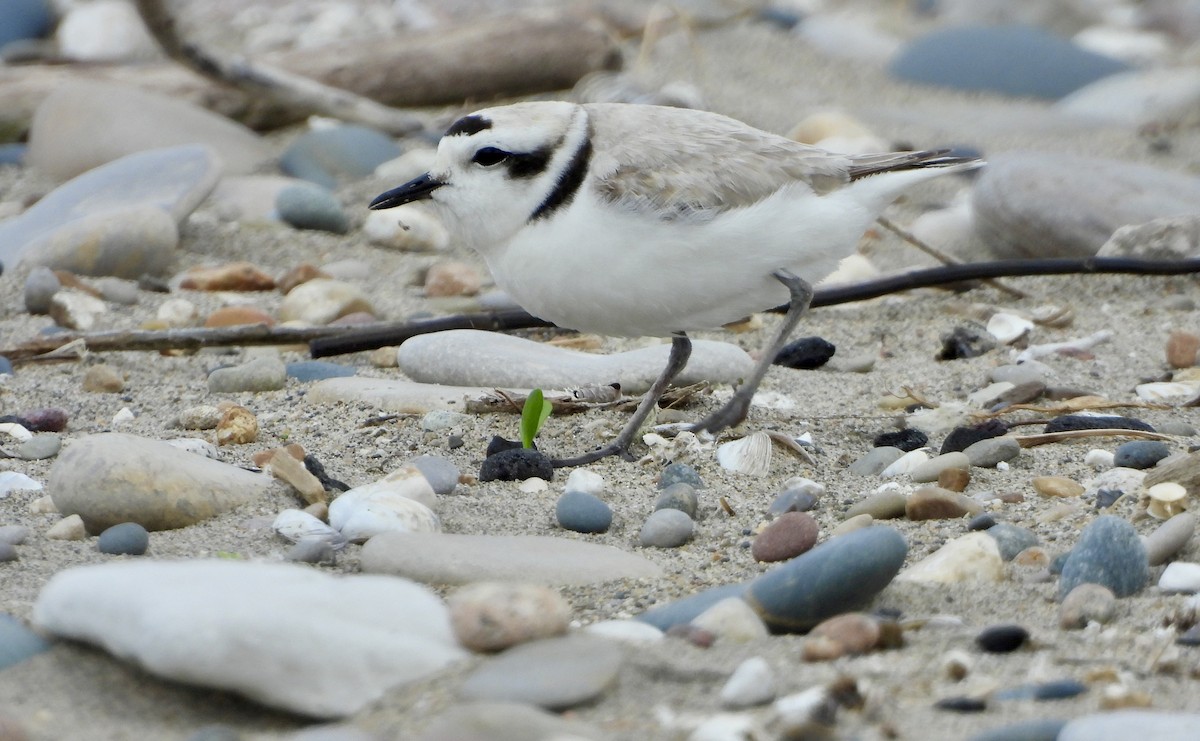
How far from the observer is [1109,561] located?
2.48m

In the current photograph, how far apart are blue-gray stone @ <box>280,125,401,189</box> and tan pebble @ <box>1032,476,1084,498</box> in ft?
12.6

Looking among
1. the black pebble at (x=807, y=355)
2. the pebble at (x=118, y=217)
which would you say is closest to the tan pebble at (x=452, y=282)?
the pebble at (x=118, y=217)

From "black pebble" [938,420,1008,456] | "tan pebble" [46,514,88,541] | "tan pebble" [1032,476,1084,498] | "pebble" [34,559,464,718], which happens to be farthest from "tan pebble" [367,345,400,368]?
"pebble" [34,559,464,718]

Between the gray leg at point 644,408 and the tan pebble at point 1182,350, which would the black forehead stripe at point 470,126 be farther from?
the tan pebble at point 1182,350

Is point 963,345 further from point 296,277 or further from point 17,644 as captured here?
point 17,644

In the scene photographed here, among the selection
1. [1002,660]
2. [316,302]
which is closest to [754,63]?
[316,302]

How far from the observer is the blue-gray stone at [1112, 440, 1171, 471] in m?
3.20

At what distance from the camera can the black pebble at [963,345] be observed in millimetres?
4352

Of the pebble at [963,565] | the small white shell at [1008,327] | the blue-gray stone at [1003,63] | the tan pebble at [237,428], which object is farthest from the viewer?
the blue-gray stone at [1003,63]

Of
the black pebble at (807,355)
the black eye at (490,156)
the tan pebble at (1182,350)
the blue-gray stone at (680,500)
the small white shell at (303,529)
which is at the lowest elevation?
the black pebble at (807,355)

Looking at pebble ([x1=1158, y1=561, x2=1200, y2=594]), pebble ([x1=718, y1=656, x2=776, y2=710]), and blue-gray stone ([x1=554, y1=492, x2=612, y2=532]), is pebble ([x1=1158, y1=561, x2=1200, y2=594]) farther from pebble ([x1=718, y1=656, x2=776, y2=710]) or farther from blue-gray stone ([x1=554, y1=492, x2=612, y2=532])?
blue-gray stone ([x1=554, y1=492, x2=612, y2=532])

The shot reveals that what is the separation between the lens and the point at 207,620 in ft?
6.53

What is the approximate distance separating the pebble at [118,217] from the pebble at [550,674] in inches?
133

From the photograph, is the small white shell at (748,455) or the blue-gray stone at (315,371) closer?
the small white shell at (748,455)
